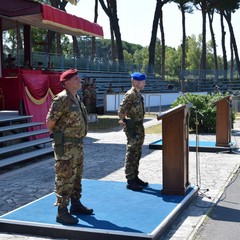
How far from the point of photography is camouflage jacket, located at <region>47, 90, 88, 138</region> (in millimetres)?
5266

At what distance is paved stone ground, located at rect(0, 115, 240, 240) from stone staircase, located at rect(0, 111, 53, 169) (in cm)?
33

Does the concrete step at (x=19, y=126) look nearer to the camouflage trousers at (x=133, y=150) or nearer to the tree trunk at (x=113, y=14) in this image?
the camouflage trousers at (x=133, y=150)

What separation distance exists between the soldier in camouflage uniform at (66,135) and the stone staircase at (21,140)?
14.2 feet

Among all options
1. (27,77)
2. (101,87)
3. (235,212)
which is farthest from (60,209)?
(101,87)

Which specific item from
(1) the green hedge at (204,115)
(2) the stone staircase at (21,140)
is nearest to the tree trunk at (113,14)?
(1) the green hedge at (204,115)

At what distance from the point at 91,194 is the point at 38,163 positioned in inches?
145

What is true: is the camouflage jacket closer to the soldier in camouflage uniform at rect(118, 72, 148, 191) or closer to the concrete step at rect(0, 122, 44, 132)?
the soldier in camouflage uniform at rect(118, 72, 148, 191)

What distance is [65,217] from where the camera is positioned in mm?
5379

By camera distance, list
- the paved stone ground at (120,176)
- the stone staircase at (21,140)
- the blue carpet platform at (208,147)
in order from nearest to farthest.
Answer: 1. the paved stone ground at (120,176)
2. the stone staircase at (21,140)
3. the blue carpet platform at (208,147)

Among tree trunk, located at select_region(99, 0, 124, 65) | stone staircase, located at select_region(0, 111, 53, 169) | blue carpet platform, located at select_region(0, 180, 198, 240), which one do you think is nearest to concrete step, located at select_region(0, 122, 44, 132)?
stone staircase, located at select_region(0, 111, 53, 169)

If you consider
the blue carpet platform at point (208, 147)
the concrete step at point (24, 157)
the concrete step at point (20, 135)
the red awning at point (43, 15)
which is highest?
the red awning at point (43, 15)

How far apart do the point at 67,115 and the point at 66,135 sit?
22cm

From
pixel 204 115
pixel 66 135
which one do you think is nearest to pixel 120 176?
pixel 66 135

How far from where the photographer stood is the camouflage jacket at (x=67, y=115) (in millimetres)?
5266
